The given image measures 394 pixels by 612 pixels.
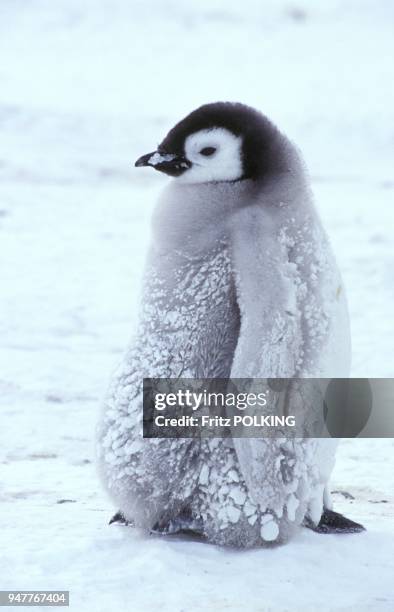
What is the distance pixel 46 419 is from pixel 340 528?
1358 mm

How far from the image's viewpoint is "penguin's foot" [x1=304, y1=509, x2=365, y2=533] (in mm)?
2299

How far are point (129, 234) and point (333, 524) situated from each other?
4.28 m

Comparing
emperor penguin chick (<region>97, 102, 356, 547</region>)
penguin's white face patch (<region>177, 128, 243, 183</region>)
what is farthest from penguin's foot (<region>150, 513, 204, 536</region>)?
penguin's white face patch (<region>177, 128, 243, 183</region>)

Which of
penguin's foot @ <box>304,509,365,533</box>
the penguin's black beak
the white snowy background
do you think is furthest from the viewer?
penguin's foot @ <box>304,509,365,533</box>

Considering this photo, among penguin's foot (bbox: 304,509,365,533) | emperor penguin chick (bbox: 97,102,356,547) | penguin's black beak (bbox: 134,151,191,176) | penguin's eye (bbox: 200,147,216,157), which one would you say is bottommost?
penguin's foot (bbox: 304,509,365,533)

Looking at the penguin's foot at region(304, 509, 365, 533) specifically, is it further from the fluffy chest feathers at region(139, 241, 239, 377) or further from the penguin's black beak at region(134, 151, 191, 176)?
the penguin's black beak at region(134, 151, 191, 176)

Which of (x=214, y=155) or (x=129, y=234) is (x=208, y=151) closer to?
(x=214, y=155)

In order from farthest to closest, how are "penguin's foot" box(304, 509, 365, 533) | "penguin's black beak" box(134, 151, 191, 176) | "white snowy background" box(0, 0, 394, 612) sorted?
"penguin's foot" box(304, 509, 365, 533) → "penguin's black beak" box(134, 151, 191, 176) → "white snowy background" box(0, 0, 394, 612)

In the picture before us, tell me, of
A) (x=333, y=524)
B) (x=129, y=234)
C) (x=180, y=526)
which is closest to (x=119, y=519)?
(x=180, y=526)

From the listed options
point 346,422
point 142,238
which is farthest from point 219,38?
point 346,422

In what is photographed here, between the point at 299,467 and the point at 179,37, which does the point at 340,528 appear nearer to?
the point at 299,467

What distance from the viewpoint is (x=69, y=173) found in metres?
8.27

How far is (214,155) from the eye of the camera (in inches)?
85.1

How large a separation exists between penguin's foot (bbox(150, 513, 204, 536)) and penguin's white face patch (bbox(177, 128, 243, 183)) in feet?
2.21
